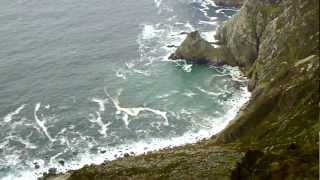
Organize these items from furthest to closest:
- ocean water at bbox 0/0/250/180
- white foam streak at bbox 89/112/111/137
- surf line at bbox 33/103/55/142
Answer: white foam streak at bbox 89/112/111/137, surf line at bbox 33/103/55/142, ocean water at bbox 0/0/250/180

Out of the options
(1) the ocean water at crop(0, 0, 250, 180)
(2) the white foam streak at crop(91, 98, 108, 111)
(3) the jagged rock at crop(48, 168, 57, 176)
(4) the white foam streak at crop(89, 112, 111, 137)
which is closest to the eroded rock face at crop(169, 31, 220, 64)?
(1) the ocean water at crop(0, 0, 250, 180)

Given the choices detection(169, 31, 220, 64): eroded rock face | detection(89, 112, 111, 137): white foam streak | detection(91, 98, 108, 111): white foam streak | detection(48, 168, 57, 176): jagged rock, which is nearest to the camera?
detection(48, 168, 57, 176): jagged rock

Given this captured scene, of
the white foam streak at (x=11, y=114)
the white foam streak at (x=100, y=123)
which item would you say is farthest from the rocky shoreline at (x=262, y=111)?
the white foam streak at (x=11, y=114)

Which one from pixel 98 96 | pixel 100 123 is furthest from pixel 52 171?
pixel 98 96

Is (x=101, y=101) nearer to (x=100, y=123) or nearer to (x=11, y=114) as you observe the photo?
(x=100, y=123)

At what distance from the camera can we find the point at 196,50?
175 m

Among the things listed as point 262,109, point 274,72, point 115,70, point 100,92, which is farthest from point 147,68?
point 262,109

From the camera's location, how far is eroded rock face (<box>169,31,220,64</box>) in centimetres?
17362

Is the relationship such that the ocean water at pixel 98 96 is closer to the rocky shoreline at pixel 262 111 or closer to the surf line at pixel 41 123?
the surf line at pixel 41 123

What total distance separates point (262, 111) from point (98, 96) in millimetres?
51567

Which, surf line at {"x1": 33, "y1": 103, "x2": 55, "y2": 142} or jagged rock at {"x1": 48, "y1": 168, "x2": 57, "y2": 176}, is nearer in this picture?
jagged rock at {"x1": 48, "y1": 168, "x2": 57, "y2": 176}

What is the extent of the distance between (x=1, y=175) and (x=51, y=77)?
4737cm

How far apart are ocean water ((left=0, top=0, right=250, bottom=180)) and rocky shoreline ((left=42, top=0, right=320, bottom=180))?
7528mm

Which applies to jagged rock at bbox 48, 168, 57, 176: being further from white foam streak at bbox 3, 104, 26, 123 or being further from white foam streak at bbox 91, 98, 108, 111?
white foam streak at bbox 91, 98, 108, 111
